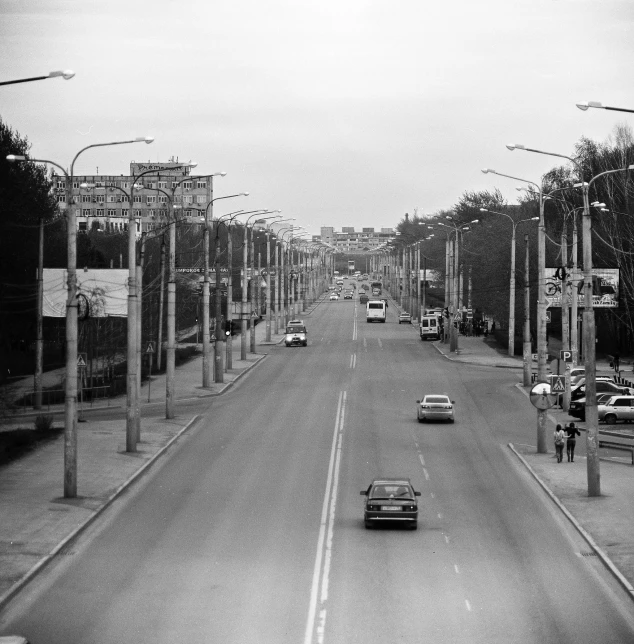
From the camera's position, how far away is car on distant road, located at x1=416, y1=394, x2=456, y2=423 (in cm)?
4809

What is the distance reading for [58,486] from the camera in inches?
1298

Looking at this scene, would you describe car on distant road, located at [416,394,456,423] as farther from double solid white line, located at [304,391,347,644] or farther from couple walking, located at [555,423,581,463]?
couple walking, located at [555,423,581,463]

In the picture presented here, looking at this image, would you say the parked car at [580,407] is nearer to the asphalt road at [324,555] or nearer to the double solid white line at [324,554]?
the asphalt road at [324,555]

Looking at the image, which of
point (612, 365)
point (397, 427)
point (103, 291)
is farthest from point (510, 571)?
point (612, 365)

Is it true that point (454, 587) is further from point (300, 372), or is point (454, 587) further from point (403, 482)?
point (300, 372)

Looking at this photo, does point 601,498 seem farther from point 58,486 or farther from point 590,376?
point 58,486

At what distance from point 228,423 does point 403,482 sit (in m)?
20.2

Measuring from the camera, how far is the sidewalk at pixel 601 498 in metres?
24.7

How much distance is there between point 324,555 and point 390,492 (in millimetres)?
3883

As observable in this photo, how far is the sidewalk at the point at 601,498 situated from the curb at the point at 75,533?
1137 centimetres

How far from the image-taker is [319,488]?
33.3 m

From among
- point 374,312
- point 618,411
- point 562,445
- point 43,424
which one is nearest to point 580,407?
point 618,411

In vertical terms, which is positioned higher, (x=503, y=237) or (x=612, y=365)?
(x=503, y=237)

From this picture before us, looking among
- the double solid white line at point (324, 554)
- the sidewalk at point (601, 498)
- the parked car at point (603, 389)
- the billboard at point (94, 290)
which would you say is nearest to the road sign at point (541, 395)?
the sidewalk at point (601, 498)
